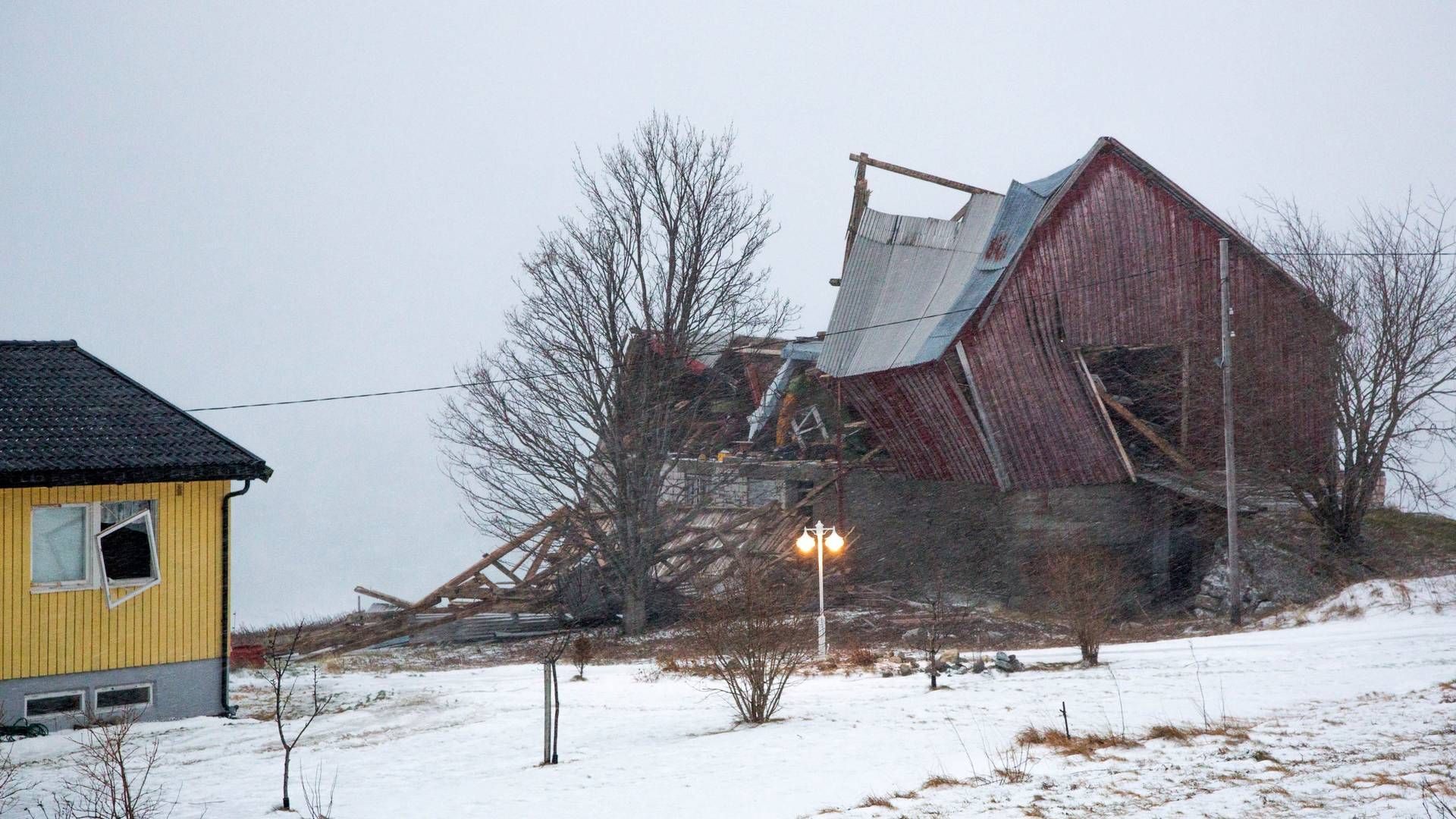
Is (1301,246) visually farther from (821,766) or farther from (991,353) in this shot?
(821,766)

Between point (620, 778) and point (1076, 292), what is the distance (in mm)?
17668

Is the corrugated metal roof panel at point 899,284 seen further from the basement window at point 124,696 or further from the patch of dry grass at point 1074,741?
the basement window at point 124,696

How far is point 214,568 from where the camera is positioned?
14.0m

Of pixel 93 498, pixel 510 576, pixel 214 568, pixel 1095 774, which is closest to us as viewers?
pixel 1095 774

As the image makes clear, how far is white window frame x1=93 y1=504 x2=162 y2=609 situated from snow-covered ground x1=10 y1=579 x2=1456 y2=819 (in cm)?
159

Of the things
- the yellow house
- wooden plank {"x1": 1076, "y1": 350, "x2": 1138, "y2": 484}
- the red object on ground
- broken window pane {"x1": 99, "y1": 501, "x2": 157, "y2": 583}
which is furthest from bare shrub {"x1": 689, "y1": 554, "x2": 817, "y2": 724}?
wooden plank {"x1": 1076, "y1": 350, "x2": 1138, "y2": 484}

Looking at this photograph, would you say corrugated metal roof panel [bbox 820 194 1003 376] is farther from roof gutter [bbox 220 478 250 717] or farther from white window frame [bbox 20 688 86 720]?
white window frame [bbox 20 688 86 720]

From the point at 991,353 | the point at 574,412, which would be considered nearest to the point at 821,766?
the point at 991,353

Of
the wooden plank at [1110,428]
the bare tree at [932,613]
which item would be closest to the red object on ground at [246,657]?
the bare tree at [932,613]

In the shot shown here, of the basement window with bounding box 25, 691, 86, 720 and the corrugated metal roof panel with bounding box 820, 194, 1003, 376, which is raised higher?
the corrugated metal roof panel with bounding box 820, 194, 1003, 376

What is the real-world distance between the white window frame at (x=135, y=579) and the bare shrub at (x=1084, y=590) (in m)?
11.6

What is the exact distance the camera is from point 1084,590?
14.8 meters

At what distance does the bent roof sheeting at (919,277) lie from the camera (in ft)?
79.5

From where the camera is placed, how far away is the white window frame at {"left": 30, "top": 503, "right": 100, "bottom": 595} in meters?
12.8
